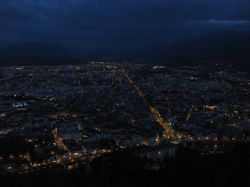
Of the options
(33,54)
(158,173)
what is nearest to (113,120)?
(158,173)

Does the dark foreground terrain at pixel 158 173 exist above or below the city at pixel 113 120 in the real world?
above

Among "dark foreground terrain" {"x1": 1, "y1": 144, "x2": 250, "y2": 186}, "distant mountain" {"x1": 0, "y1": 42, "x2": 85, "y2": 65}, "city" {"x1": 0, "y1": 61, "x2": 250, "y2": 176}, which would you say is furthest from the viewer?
"distant mountain" {"x1": 0, "y1": 42, "x2": 85, "y2": 65}

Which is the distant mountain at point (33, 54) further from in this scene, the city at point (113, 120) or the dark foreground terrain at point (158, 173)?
the dark foreground terrain at point (158, 173)

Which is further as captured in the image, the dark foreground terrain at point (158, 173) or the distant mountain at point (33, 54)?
the distant mountain at point (33, 54)

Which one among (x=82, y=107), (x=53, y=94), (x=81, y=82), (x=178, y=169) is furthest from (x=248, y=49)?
(x=178, y=169)

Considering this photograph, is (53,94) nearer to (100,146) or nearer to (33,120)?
(33,120)

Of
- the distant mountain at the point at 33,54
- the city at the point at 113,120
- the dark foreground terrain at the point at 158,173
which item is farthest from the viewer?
the distant mountain at the point at 33,54

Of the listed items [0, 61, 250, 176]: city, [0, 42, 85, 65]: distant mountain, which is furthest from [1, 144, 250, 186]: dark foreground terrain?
[0, 42, 85, 65]: distant mountain

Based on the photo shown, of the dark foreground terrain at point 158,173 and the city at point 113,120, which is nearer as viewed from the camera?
the dark foreground terrain at point 158,173

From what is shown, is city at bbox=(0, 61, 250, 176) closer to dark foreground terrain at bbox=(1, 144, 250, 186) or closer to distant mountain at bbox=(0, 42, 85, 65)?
dark foreground terrain at bbox=(1, 144, 250, 186)

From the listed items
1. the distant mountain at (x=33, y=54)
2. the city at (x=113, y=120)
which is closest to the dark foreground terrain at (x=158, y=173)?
the city at (x=113, y=120)

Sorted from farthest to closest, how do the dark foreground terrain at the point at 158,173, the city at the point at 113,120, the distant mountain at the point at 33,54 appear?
the distant mountain at the point at 33,54 → the city at the point at 113,120 → the dark foreground terrain at the point at 158,173
